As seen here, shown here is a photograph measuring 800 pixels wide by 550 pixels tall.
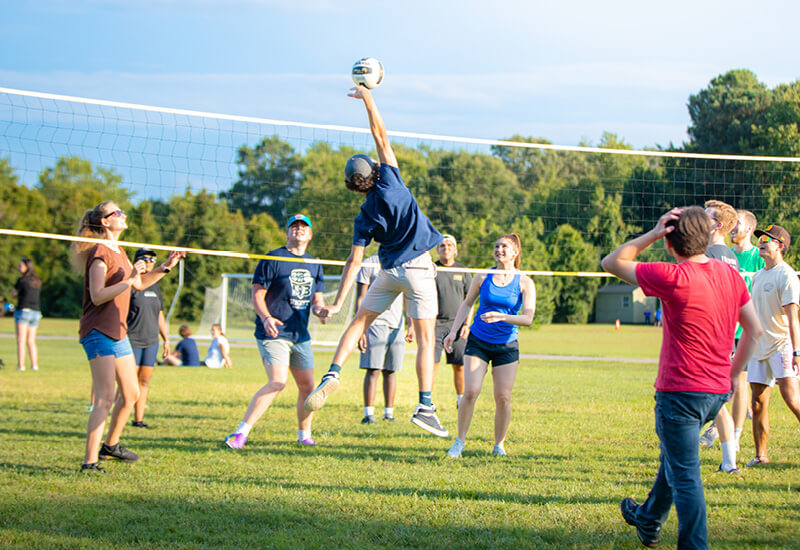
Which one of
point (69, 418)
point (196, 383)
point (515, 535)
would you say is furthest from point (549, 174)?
point (515, 535)

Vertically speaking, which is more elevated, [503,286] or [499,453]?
[503,286]

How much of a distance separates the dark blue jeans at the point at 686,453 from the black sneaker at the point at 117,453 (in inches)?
188

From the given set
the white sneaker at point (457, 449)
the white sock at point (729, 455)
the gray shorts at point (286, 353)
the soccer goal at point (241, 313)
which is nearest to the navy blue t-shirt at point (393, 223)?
the gray shorts at point (286, 353)

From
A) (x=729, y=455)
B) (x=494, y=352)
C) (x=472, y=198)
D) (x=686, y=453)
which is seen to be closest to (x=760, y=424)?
(x=729, y=455)

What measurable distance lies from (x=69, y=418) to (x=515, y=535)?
7.19m

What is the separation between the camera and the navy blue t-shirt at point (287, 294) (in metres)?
7.61

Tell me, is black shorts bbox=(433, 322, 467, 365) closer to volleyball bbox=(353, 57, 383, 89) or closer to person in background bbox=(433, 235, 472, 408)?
person in background bbox=(433, 235, 472, 408)

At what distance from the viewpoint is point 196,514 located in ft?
16.4

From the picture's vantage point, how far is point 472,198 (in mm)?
41219

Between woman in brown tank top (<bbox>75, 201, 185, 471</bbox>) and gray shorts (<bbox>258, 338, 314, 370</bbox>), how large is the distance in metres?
1.38

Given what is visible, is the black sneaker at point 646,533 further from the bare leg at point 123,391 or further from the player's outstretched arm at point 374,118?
the bare leg at point 123,391

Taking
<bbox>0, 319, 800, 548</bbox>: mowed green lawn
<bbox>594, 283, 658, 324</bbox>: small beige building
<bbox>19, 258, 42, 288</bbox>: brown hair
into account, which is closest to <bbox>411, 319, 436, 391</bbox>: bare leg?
<bbox>0, 319, 800, 548</bbox>: mowed green lawn

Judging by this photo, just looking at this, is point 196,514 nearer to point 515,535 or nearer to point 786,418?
point 515,535

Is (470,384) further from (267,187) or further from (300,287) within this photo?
(267,187)
